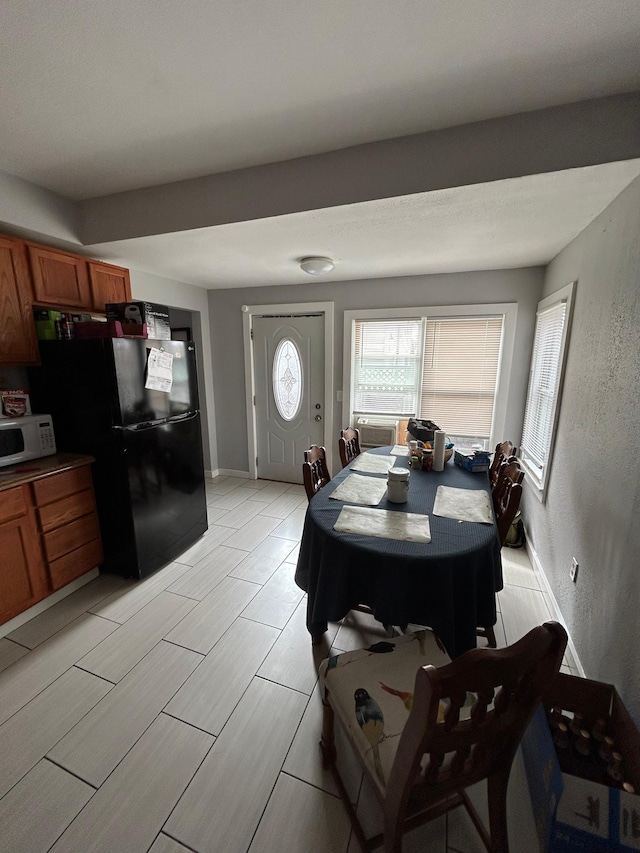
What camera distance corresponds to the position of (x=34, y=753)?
130 centimetres

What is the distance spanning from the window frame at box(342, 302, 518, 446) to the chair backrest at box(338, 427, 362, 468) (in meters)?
0.76

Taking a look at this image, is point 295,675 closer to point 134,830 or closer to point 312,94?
point 134,830

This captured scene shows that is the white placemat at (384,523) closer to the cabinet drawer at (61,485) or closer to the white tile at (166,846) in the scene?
the white tile at (166,846)

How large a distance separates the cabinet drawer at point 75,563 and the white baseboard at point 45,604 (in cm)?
7

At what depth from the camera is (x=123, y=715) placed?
1445 millimetres

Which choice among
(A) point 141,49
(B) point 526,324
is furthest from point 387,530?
(B) point 526,324

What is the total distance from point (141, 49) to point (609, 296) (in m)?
2.18

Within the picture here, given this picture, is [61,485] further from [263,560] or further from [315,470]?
[315,470]

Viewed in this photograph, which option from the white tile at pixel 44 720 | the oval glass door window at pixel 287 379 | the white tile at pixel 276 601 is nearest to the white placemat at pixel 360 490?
the white tile at pixel 276 601

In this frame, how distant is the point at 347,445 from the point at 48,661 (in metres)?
2.19

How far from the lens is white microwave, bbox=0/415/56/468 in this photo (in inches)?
74.4

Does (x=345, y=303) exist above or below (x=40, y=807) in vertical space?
above

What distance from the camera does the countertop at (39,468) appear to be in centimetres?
179

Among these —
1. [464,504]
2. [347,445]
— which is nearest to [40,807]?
[464,504]
